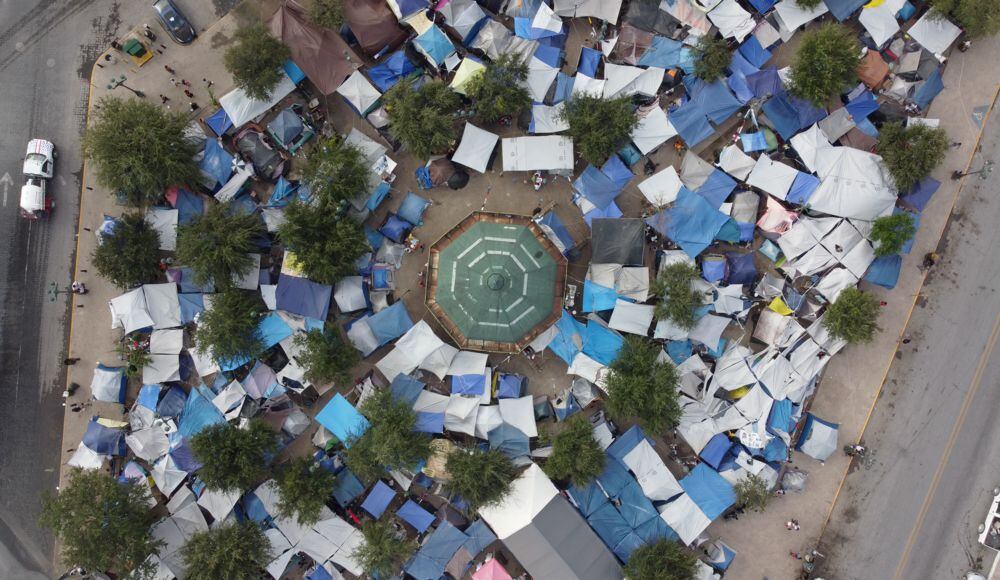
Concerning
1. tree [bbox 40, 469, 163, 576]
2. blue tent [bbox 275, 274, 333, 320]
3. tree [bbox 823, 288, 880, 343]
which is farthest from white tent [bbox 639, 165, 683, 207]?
tree [bbox 40, 469, 163, 576]

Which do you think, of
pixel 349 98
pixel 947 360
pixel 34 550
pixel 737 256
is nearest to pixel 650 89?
pixel 737 256

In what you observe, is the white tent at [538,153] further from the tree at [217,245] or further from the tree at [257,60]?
the tree at [217,245]

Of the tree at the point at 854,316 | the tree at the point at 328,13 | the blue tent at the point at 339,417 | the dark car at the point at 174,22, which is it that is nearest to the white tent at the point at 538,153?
the tree at the point at 328,13

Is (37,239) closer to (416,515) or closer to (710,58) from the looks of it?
(416,515)

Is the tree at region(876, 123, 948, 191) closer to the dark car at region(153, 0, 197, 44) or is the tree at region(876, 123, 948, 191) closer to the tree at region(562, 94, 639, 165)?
the tree at region(562, 94, 639, 165)

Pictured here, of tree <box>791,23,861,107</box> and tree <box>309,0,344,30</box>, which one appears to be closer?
tree <box>791,23,861,107</box>

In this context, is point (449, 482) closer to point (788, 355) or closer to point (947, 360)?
point (788, 355)

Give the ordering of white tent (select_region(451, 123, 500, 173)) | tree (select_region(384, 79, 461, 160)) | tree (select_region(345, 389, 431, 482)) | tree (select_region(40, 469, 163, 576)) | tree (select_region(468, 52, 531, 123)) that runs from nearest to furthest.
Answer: tree (select_region(40, 469, 163, 576)) < tree (select_region(345, 389, 431, 482)) < tree (select_region(384, 79, 461, 160)) < tree (select_region(468, 52, 531, 123)) < white tent (select_region(451, 123, 500, 173))
